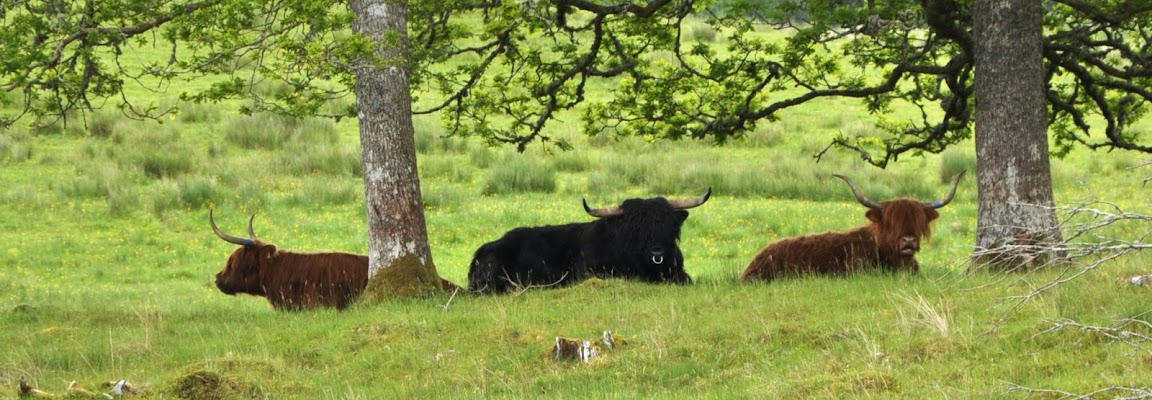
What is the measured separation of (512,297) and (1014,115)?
168 inches

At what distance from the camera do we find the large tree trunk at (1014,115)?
10172 mm

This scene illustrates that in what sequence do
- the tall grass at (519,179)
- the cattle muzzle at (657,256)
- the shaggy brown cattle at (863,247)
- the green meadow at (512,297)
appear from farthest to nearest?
the tall grass at (519,179) < the cattle muzzle at (657,256) < the shaggy brown cattle at (863,247) < the green meadow at (512,297)

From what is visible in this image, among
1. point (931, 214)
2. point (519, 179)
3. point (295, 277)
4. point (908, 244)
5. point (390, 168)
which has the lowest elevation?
point (295, 277)

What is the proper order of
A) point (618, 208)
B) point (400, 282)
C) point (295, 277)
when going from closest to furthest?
point (400, 282) → point (618, 208) → point (295, 277)

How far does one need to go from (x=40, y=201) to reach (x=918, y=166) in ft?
50.2

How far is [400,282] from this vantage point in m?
11.1

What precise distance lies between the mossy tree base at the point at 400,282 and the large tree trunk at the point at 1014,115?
15.1ft

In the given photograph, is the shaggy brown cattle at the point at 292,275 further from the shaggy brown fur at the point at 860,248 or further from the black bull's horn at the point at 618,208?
the shaggy brown fur at the point at 860,248

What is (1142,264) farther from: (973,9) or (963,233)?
(963,233)

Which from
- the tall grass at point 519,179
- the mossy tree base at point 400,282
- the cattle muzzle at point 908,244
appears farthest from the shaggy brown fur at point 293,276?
the tall grass at point 519,179

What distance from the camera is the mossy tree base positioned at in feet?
36.3

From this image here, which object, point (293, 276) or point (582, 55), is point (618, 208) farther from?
point (293, 276)

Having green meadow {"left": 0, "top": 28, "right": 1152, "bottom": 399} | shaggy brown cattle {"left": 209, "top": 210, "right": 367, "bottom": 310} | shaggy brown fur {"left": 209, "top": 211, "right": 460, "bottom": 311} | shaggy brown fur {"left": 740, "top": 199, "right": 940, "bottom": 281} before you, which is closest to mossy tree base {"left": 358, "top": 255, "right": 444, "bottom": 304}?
green meadow {"left": 0, "top": 28, "right": 1152, "bottom": 399}

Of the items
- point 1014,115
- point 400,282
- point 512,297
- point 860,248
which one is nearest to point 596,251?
point 512,297
